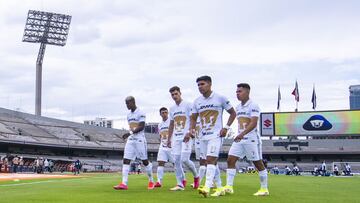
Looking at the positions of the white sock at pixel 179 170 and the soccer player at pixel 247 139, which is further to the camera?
the white sock at pixel 179 170

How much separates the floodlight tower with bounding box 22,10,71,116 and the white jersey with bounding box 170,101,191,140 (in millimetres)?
70213

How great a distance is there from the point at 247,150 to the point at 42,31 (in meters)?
73.7

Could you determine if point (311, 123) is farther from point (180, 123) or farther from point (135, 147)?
point (135, 147)

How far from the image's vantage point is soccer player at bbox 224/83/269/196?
36.5ft

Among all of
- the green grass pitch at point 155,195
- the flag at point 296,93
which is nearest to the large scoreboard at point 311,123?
the flag at point 296,93

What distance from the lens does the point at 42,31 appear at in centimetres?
7962

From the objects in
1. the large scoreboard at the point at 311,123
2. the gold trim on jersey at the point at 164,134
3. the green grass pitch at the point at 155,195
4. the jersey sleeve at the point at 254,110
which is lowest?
the green grass pitch at the point at 155,195

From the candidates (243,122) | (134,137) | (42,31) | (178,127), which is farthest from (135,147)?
(42,31)

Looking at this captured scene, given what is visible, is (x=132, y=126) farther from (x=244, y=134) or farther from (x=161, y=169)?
(x=244, y=134)

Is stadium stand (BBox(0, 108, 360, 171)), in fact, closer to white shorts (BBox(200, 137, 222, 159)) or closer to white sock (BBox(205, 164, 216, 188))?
white shorts (BBox(200, 137, 222, 159))

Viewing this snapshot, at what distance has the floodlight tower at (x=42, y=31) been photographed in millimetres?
79125

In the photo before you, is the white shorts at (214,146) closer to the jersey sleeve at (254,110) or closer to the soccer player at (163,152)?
the jersey sleeve at (254,110)

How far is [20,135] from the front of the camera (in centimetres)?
6475

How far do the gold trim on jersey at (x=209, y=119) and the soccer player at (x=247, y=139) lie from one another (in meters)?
0.67
